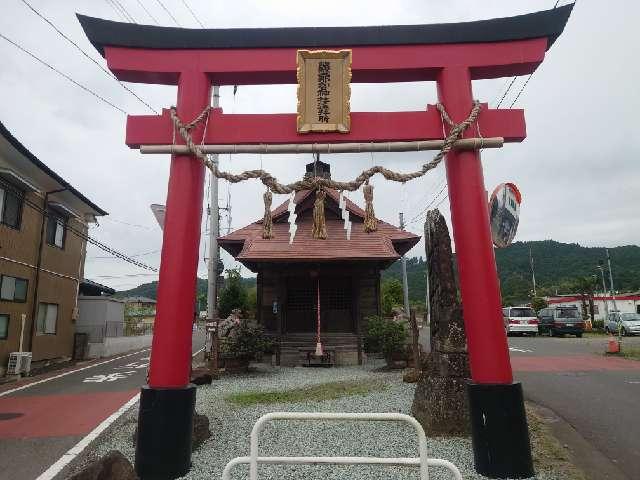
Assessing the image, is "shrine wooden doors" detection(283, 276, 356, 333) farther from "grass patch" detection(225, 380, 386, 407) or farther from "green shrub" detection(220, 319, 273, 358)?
"grass patch" detection(225, 380, 386, 407)

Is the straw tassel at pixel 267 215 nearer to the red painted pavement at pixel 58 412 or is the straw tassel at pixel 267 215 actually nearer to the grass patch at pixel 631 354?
the red painted pavement at pixel 58 412

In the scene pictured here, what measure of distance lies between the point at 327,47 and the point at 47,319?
17.0 meters

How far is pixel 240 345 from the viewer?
1232 centimetres

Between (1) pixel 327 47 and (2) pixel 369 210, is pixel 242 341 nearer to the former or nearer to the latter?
(2) pixel 369 210

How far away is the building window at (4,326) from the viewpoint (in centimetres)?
1351

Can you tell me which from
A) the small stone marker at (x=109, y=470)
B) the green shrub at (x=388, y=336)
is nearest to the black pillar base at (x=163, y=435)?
the small stone marker at (x=109, y=470)

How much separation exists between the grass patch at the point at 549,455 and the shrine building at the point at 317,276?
24.2ft

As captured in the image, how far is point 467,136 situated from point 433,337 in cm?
360

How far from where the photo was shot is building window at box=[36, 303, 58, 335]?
16.1m

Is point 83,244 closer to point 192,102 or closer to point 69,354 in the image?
point 69,354

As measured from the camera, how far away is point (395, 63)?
5117 mm

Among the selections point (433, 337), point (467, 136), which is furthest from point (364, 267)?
point (467, 136)

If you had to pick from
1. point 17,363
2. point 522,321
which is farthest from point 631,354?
point 17,363

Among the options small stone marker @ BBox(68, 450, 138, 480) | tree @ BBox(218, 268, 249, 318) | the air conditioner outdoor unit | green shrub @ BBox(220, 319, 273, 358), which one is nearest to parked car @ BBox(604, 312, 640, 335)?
tree @ BBox(218, 268, 249, 318)
